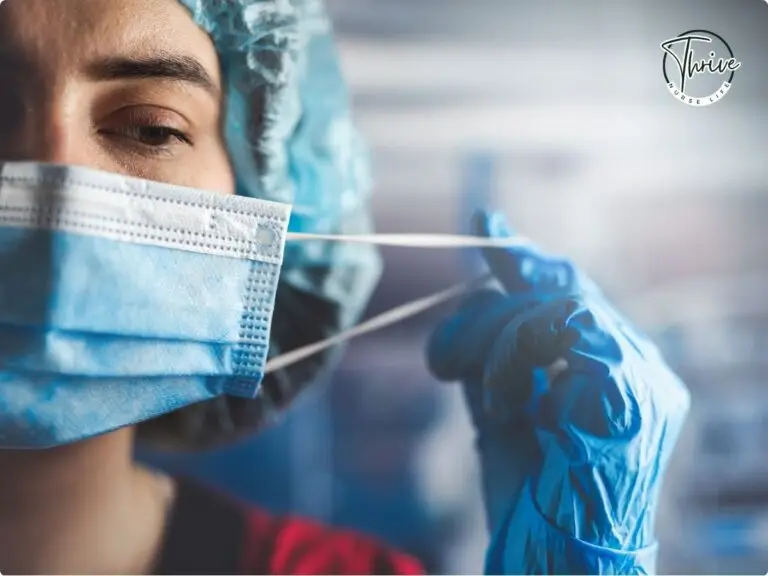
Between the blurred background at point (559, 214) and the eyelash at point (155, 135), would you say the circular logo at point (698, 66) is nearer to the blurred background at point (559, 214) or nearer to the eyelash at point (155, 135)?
the blurred background at point (559, 214)

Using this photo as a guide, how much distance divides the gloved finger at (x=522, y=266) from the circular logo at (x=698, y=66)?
0.27m

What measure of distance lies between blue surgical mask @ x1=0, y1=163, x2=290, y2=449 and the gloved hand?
28 centimetres

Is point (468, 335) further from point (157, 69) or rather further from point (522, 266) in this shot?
point (157, 69)

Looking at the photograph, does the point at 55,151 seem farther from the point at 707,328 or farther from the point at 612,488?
the point at 707,328

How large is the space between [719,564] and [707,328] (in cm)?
31

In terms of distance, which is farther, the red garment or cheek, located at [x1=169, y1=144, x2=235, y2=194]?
the red garment

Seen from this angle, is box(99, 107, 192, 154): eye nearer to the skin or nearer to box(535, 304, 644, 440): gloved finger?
the skin

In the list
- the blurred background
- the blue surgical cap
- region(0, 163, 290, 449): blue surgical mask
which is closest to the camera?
region(0, 163, 290, 449): blue surgical mask

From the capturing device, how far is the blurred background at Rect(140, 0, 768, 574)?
0.90 m

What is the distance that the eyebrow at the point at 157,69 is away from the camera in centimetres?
71

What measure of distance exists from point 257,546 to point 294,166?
49 centimetres

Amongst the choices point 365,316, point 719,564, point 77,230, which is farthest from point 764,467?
point 77,230

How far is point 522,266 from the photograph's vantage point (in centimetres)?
88

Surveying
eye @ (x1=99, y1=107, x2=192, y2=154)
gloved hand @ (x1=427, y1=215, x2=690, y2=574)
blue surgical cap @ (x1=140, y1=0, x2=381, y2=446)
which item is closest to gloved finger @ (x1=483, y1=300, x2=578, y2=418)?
gloved hand @ (x1=427, y1=215, x2=690, y2=574)
